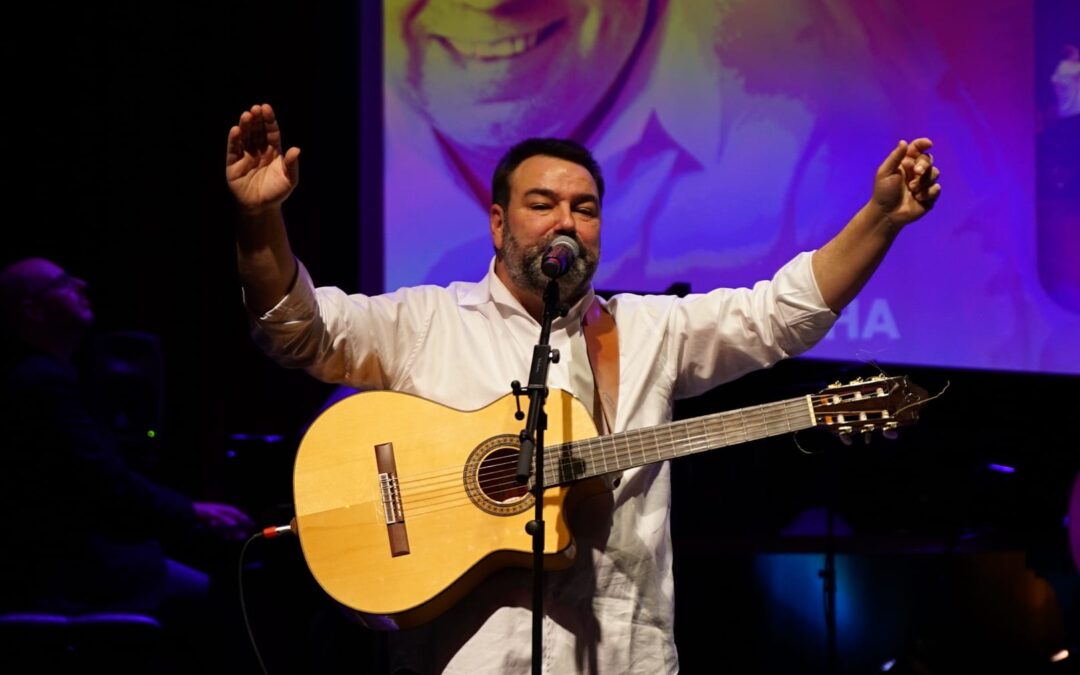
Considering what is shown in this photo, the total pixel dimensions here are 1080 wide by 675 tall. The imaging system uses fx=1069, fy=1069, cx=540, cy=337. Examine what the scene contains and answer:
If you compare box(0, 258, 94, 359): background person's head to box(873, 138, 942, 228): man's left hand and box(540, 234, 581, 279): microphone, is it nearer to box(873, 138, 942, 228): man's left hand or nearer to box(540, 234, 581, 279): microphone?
box(540, 234, 581, 279): microphone

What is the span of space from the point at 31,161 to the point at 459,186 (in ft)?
6.66

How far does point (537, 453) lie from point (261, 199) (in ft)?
2.94

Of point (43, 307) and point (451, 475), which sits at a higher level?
point (43, 307)

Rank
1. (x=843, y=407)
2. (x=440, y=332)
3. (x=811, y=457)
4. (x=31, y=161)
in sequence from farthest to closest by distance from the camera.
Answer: (x=31, y=161) → (x=811, y=457) → (x=440, y=332) → (x=843, y=407)

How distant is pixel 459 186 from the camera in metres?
4.77

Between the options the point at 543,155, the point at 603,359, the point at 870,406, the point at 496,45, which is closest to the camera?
the point at 870,406

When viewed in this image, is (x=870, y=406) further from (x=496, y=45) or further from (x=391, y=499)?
(x=496, y=45)

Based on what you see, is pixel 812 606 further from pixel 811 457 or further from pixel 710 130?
pixel 710 130

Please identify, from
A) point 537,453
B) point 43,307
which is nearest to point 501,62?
point 43,307

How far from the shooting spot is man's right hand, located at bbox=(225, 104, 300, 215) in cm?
255

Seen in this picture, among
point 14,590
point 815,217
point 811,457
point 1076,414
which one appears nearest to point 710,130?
point 815,217

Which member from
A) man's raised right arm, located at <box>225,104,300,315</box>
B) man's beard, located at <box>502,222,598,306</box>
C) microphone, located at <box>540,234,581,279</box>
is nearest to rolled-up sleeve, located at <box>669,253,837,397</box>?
man's beard, located at <box>502,222,598,306</box>

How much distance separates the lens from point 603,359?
2.88 m

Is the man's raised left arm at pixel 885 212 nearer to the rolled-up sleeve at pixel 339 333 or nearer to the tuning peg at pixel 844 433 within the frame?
the tuning peg at pixel 844 433
